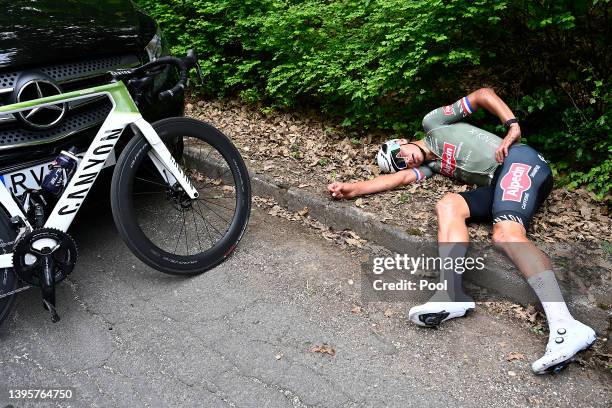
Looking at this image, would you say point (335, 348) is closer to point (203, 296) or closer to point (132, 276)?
point (203, 296)

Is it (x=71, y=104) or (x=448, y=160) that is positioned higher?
(x=71, y=104)

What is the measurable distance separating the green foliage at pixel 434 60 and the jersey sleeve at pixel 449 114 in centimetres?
39

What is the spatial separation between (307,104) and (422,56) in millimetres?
1587

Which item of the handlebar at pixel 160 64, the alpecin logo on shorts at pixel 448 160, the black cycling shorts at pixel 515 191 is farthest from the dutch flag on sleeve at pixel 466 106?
the handlebar at pixel 160 64

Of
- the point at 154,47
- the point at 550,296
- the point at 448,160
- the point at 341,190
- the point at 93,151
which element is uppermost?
the point at 154,47

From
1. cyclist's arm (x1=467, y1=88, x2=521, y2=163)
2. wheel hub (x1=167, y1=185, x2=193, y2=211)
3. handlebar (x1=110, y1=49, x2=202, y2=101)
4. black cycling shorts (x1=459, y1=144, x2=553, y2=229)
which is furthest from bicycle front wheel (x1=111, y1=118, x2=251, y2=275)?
cyclist's arm (x1=467, y1=88, x2=521, y2=163)

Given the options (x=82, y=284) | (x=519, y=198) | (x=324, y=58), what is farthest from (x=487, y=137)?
(x=82, y=284)

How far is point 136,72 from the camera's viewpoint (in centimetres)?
336

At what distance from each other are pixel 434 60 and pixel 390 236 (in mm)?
1619

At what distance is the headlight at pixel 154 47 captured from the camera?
3815 millimetres

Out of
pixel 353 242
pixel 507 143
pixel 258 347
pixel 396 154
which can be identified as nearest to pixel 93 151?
pixel 258 347

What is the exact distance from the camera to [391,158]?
4559mm

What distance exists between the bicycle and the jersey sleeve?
171 cm

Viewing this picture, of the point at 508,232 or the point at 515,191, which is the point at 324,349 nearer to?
the point at 508,232
